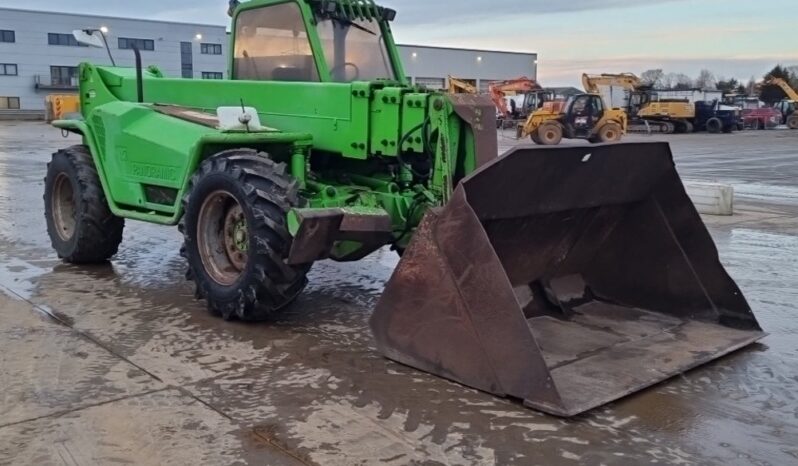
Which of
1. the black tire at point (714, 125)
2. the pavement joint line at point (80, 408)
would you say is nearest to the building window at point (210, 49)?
the black tire at point (714, 125)

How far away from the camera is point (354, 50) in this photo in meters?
6.66

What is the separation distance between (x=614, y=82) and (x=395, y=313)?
39.9m

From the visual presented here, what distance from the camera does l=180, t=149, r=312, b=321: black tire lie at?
17.9 feet

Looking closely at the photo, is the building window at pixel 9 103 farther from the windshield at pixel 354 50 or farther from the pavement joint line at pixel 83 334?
the windshield at pixel 354 50

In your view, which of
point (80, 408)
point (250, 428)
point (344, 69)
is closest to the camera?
point (250, 428)

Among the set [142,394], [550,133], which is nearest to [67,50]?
[550,133]

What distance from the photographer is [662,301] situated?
577cm

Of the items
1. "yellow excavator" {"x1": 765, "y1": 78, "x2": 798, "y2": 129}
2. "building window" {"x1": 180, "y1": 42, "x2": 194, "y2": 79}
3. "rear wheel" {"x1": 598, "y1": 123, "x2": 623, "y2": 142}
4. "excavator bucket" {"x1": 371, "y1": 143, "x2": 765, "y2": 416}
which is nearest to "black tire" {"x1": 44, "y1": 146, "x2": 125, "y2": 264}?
"excavator bucket" {"x1": 371, "y1": 143, "x2": 765, "y2": 416}

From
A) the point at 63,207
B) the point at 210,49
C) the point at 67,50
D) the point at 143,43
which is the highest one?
the point at 143,43

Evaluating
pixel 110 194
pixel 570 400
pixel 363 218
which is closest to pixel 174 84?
pixel 110 194

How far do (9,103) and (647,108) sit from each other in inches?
1946

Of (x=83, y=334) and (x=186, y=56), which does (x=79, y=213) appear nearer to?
(x=83, y=334)

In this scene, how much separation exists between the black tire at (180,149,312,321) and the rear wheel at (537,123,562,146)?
2586 centimetres

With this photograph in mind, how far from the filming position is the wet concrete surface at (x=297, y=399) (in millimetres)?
3771
